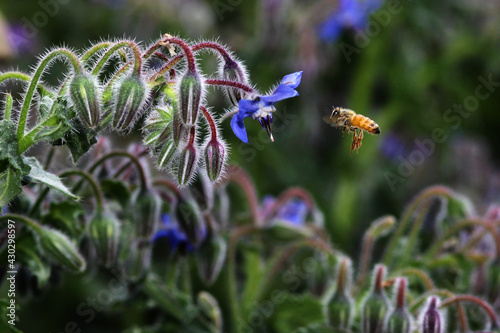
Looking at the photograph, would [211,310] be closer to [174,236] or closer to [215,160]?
[174,236]

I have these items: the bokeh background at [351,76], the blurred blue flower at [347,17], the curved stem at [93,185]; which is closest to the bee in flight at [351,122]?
the curved stem at [93,185]

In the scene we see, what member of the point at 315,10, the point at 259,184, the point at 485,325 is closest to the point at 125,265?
the point at 485,325

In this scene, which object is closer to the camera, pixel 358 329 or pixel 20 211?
pixel 20 211

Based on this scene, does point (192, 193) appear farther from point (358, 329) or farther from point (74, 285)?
point (74, 285)

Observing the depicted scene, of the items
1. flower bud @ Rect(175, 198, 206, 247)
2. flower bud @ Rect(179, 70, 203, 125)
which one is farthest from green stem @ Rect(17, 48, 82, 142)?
flower bud @ Rect(175, 198, 206, 247)

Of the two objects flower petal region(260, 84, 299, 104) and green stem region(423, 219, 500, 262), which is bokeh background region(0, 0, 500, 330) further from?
→ flower petal region(260, 84, 299, 104)
